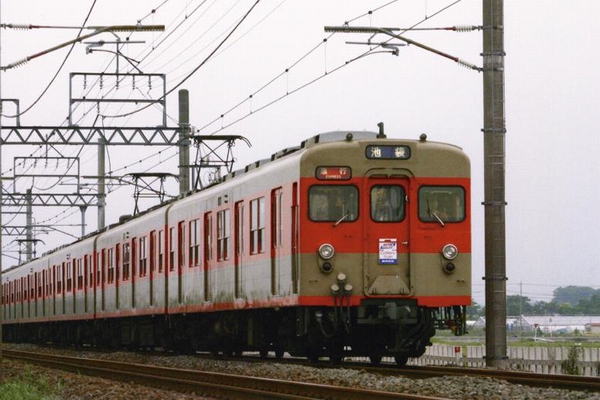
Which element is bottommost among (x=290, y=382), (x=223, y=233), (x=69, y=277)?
(x=290, y=382)

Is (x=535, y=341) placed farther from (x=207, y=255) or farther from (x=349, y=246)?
(x=349, y=246)

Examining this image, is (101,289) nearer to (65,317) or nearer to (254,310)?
(65,317)

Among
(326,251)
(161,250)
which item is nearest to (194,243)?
(161,250)

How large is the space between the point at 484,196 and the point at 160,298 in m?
9.74

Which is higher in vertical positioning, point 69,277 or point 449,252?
point 449,252

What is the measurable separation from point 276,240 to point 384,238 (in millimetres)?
1917

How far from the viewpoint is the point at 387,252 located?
19.7 m

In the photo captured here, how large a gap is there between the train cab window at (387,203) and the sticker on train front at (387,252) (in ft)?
1.09

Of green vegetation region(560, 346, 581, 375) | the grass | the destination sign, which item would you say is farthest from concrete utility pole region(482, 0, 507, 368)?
the grass

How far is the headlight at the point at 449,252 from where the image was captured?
1981cm

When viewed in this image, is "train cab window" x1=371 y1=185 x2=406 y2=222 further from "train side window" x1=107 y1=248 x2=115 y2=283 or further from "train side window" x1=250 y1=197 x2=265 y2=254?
"train side window" x1=107 y1=248 x2=115 y2=283

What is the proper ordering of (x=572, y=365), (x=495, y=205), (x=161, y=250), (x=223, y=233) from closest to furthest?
1. (x=495, y=205)
2. (x=223, y=233)
3. (x=572, y=365)
4. (x=161, y=250)

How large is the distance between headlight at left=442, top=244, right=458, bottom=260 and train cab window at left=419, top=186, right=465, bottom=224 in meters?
0.38

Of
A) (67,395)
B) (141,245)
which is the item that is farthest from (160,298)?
(67,395)
